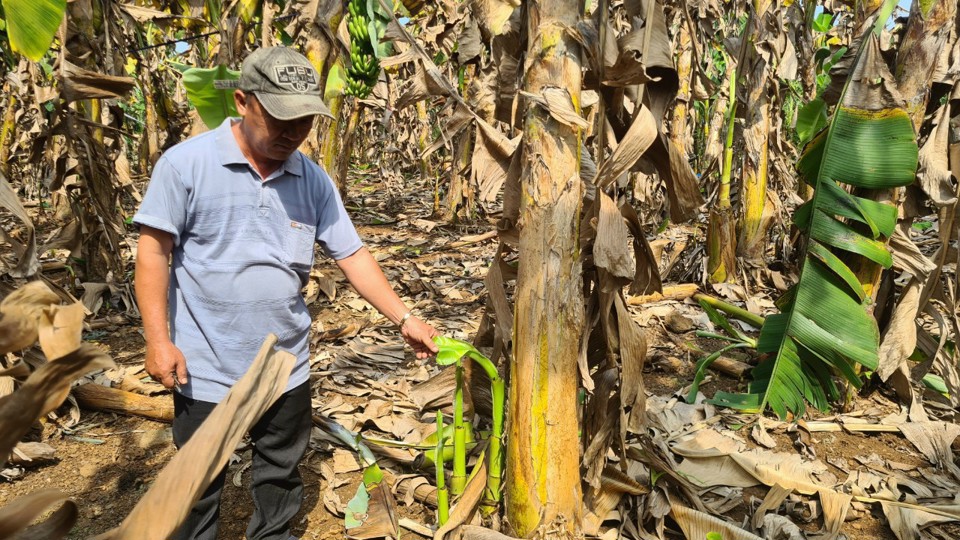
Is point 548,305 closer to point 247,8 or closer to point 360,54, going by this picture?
point 360,54

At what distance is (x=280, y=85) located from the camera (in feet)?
5.78

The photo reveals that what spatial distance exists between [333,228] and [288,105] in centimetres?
50

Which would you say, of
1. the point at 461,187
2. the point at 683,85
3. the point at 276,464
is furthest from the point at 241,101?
the point at 683,85

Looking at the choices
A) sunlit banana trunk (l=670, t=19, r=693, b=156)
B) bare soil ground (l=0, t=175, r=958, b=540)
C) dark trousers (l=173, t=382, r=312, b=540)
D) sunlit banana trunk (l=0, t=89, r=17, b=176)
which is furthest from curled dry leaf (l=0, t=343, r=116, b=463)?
sunlit banana trunk (l=0, t=89, r=17, b=176)

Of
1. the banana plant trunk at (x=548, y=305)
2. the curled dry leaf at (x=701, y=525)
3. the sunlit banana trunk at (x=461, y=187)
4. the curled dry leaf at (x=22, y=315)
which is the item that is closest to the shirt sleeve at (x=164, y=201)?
the banana plant trunk at (x=548, y=305)

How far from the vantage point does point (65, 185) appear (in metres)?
3.98

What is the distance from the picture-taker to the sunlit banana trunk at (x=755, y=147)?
13.9 ft

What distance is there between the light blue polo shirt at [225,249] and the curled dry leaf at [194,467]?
121 centimetres

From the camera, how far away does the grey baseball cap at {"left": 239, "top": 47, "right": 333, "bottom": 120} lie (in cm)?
175

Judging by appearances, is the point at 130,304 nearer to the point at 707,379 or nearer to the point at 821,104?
the point at 707,379

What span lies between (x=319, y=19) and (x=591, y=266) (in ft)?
8.37

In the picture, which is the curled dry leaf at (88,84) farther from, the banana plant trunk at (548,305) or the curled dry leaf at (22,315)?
the curled dry leaf at (22,315)

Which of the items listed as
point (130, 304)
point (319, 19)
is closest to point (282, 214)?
point (319, 19)

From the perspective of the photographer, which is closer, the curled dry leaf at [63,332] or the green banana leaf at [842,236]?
the curled dry leaf at [63,332]
